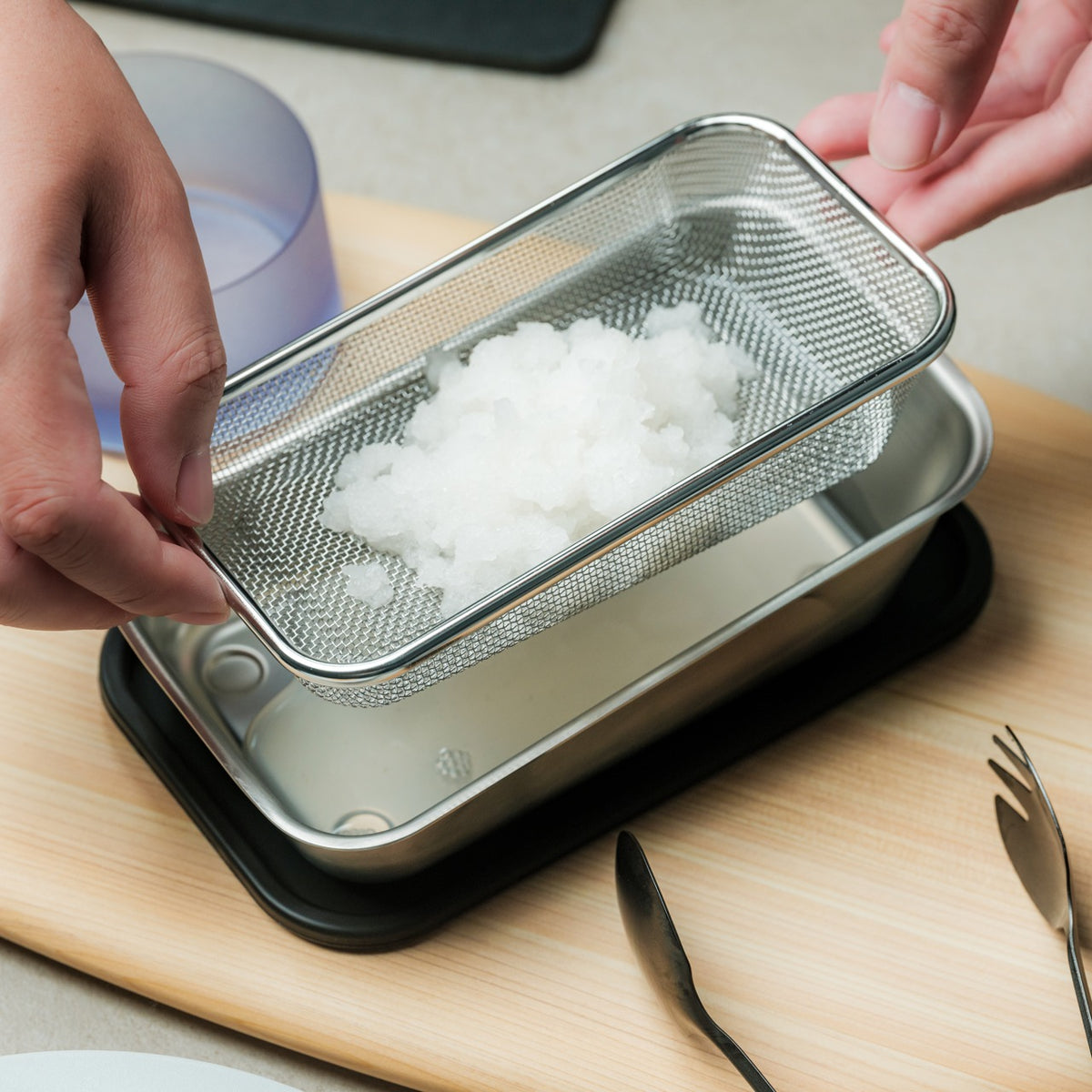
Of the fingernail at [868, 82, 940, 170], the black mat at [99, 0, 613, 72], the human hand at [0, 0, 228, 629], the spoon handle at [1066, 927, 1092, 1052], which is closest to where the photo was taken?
the human hand at [0, 0, 228, 629]

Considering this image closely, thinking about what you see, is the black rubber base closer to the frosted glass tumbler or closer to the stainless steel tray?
the stainless steel tray

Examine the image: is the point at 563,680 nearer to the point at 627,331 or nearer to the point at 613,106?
the point at 627,331

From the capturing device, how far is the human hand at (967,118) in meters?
0.56

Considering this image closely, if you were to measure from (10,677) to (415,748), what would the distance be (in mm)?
213

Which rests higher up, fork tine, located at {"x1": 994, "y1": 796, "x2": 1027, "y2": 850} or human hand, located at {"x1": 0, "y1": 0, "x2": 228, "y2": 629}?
human hand, located at {"x1": 0, "y1": 0, "x2": 228, "y2": 629}

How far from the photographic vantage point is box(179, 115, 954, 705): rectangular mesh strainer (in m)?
0.51

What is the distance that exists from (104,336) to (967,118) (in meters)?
0.44

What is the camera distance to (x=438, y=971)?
529 millimetres

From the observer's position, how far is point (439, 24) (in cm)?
110

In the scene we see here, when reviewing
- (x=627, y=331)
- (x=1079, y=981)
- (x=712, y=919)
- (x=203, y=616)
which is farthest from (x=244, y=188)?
(x=1079, y=981)

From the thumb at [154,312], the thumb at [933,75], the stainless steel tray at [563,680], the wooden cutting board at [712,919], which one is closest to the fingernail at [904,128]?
the thumb at [933,75]

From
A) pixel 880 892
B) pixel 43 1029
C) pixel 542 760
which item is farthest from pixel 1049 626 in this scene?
pixel 43 1029

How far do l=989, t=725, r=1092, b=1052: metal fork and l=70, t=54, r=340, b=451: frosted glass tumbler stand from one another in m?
0.45

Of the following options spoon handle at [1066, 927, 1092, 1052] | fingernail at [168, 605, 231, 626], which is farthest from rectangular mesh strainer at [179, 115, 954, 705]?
spoon handle at [1066, 927, 1092, 1052]
